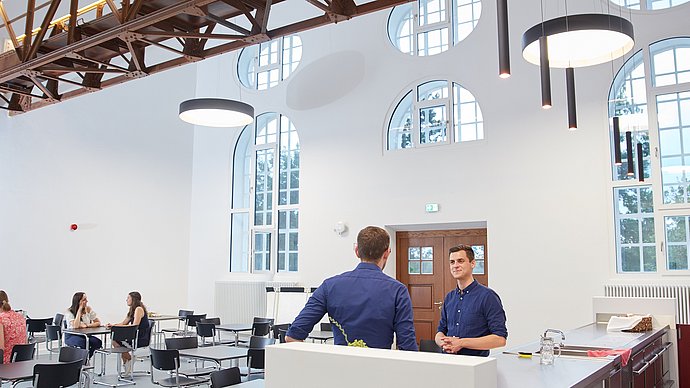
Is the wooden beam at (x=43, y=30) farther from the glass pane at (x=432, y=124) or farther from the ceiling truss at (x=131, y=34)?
the glass pane at (x=432, y=124)

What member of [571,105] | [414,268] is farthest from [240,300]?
[571,105]

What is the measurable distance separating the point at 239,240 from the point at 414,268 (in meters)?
4.10

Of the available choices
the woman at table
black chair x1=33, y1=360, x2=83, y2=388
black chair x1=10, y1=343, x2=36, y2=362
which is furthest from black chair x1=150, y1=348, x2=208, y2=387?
the woman at table

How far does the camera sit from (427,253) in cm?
1040

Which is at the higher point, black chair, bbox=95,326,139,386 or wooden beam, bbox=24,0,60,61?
wooden beam, bbox=24,0,60,61

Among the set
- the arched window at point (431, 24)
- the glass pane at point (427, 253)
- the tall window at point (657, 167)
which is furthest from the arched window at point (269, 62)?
the tall window at point (657, 167)

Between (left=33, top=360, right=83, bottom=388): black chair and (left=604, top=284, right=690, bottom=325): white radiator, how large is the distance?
21.6 feet

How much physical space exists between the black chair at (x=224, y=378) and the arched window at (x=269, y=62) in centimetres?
869

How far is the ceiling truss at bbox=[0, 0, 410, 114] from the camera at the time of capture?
22.1 feet

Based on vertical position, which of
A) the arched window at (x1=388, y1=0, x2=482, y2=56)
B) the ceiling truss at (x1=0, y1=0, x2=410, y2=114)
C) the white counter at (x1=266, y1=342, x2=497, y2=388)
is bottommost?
the white counter at (x1=266, y1=342, x2=497, y2=388)

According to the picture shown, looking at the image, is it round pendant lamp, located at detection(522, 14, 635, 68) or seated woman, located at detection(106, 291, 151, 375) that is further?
seated woman, located at detection(106, 291, 151, 375)

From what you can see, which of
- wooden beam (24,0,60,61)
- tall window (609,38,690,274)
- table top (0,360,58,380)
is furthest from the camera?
tall window (609,38,690,274)

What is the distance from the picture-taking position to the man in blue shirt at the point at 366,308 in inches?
114

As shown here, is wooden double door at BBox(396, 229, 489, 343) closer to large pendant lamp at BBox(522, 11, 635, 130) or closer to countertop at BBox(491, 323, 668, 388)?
large pendant lamp at BBox(522, 11, 635, 130)
